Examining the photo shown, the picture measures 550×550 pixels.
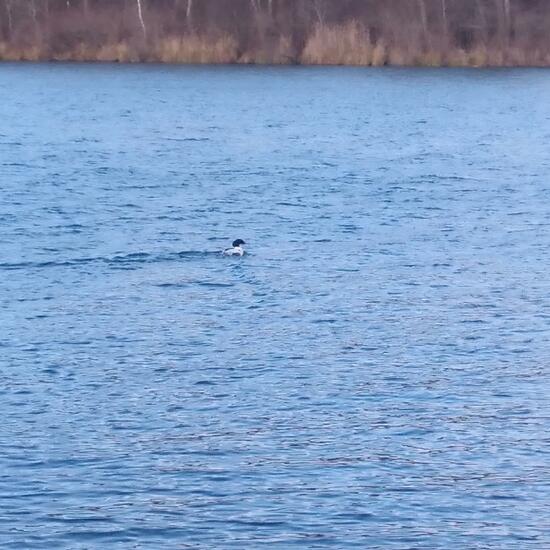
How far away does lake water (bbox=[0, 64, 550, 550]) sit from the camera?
10555mm

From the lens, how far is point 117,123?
3669 cm

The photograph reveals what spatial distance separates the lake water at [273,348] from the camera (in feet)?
34.6

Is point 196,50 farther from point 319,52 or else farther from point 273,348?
point 273,348

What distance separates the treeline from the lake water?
77.4 ft

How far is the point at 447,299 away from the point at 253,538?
758 centimetres

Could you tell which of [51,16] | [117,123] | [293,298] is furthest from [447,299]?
[51,16]

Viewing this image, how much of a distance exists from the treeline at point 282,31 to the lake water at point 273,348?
23603 mm

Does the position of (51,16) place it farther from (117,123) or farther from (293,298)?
(293,298)

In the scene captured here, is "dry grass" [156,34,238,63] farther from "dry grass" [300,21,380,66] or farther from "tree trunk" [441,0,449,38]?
"tree trunk" [441,0,449,38]

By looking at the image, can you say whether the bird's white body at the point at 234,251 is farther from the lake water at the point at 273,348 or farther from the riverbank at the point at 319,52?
the riverbank at the point at 319,52

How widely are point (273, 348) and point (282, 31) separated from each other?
142ft

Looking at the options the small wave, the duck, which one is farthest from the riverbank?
the small wave

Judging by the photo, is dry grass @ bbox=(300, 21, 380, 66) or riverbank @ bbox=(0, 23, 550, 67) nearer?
dry grass @ bbox=(300, 21, 380, 66)

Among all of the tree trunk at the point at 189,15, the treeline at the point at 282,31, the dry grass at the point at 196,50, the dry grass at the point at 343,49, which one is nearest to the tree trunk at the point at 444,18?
the treeline at the point at 282,31
